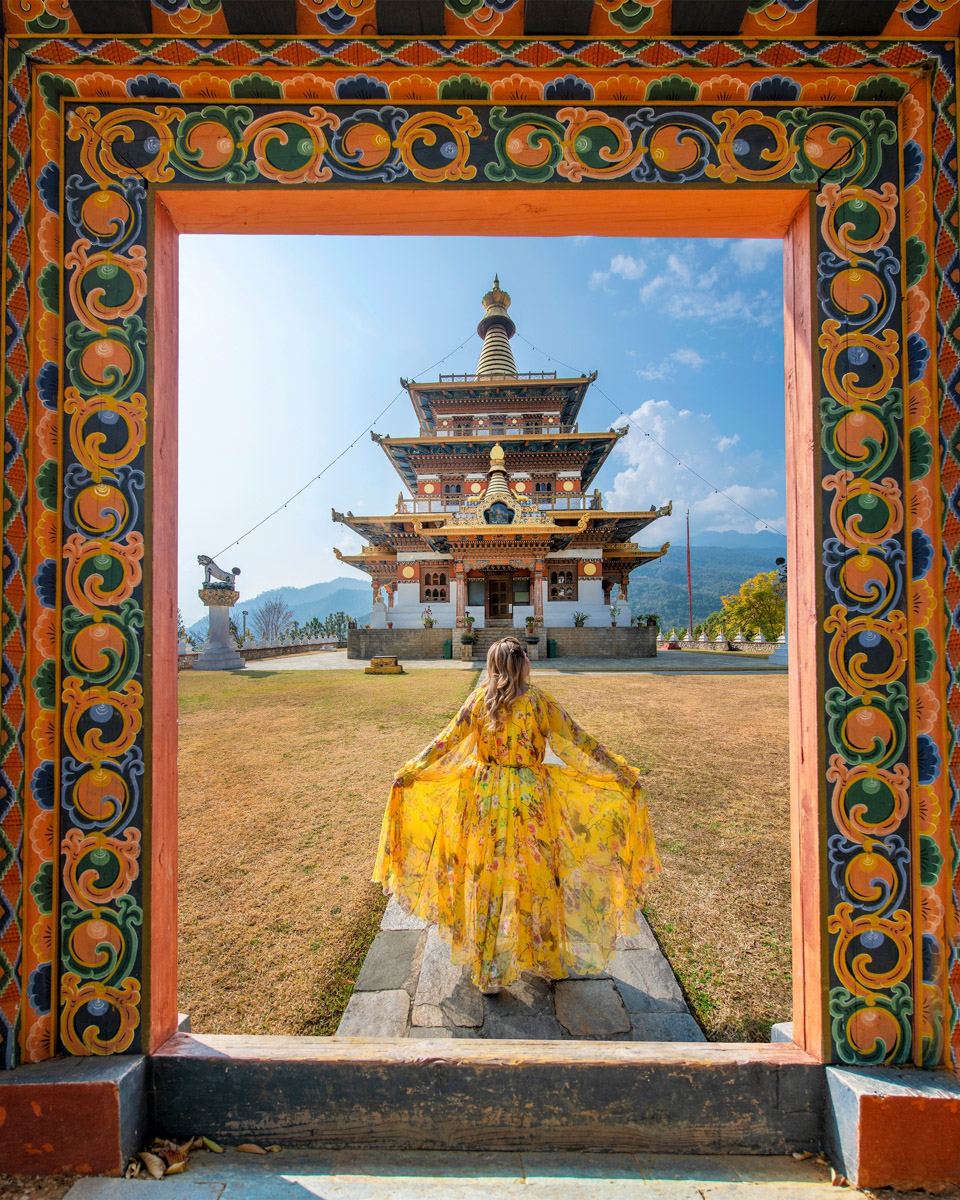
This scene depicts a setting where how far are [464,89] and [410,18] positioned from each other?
0.86 ft

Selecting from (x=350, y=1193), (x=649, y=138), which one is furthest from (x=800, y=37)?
(x=350, y=1193)

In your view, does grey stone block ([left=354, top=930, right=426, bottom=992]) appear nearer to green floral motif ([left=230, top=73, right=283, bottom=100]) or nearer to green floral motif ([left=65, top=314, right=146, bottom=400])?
green floral motif ([left=65, top=314, right=146, bottom=400])

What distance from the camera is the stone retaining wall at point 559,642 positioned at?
2094 centimetres

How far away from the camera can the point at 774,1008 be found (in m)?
2.21

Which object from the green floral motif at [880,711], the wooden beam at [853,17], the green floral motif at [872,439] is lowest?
the green floral motif at [880,711]

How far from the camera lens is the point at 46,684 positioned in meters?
1.73

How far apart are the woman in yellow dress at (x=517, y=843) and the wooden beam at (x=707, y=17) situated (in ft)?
7.79

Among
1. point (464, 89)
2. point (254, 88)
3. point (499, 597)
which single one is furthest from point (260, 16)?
point (499, 597)

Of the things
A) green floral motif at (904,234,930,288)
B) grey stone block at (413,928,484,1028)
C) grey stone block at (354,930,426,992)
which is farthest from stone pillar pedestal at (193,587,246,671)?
green floral motif at (904,234,930,288)

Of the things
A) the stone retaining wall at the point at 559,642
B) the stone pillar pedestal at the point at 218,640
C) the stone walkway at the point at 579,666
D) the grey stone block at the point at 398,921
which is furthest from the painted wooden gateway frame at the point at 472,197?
the stone retaining wall at the point at 559,642

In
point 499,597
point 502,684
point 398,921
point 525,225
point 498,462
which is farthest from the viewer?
point 499,597

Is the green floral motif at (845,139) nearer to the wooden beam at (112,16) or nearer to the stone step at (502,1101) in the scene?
the wooden beam at (112,16)

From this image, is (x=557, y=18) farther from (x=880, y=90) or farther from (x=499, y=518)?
(x=499, y=518)

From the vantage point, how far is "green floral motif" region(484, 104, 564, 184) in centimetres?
183
